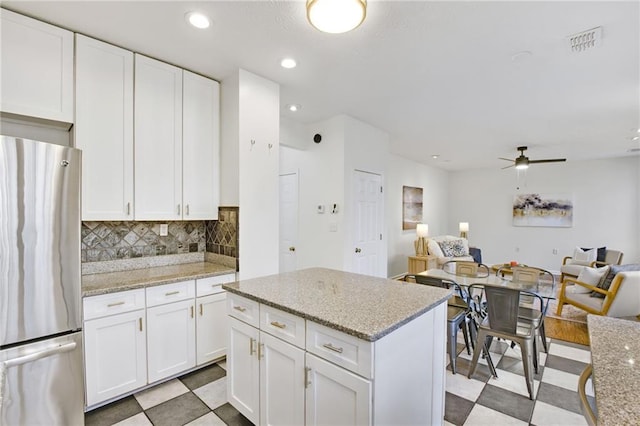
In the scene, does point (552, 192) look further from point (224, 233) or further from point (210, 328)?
point (210, 328)

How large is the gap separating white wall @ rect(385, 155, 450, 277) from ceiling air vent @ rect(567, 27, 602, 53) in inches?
131

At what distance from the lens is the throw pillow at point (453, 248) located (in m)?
6.31

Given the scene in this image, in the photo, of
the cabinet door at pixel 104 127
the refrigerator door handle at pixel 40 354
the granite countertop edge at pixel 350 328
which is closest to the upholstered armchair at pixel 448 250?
the granite countertop edge at pixel 350 328

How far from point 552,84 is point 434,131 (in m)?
1.77

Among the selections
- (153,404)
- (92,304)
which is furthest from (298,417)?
(92,304)

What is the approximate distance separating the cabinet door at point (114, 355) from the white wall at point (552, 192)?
7086 mm

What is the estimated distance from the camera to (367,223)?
4309 mm

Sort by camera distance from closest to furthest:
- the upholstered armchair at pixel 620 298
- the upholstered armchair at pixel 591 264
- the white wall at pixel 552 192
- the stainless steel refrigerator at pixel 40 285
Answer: the stainless steel refrigerator at pixel 40 285 < the upholstered armchair at pixel 620 298 < the upholstered armchair at pixel 591 264 < the white wall at pixel 552 192

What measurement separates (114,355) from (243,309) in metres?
1.05

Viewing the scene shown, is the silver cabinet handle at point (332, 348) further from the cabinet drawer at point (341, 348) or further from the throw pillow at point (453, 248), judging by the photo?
the throw pillow at point (453, 248)

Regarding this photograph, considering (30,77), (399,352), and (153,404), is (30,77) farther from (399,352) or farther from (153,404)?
(399,352)

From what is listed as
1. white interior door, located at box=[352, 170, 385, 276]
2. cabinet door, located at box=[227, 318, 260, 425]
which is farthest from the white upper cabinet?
white interior door, located at box=[352, 170, 385, 276]

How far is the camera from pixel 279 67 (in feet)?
8.66

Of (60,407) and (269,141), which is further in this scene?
(269,141)
